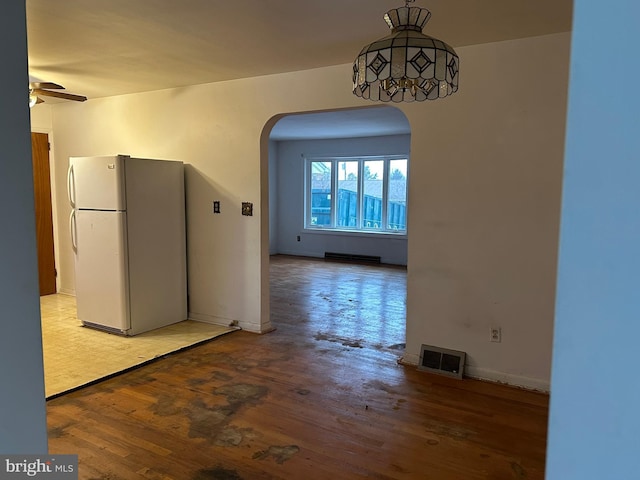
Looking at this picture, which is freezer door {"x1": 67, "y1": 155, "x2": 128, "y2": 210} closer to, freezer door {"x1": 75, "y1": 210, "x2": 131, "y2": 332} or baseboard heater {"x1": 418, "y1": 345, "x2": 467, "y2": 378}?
freezer door {"x1": 75, "y1": 210, "x2": 131, "y2": 332}

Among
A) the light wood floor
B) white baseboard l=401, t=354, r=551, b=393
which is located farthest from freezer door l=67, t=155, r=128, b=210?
white baseboard l=401, t=354, r=551, b=393

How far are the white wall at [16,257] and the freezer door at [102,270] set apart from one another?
306 centimetres

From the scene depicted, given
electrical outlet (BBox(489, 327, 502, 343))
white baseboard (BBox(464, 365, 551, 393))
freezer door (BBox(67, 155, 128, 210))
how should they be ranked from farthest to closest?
1. freezer door (BBox(67, 155, 128, 210))
2. electrical outlet (BBox(489, 327, 502, 343))
3. white baseboard (BBox(464, 365, 551, 393))

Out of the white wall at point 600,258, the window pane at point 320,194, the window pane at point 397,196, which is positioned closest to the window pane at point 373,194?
the window pane at point 397,196

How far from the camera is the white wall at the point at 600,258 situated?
391 mm

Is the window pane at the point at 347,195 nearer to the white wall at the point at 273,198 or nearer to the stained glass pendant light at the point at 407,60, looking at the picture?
the white wall at the point at 273,198

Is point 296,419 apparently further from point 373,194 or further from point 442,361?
point 373,194

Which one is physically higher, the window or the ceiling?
the ceiling

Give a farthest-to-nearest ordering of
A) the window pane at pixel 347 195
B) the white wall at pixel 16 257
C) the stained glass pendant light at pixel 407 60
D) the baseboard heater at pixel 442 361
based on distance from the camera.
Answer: the window pane at pixel 347 195 → the baseboard heater at pixel 442 361 → the stained glass pendant light at pixel 407 60 → the white wall at pixel 16 257

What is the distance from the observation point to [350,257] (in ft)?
28.8

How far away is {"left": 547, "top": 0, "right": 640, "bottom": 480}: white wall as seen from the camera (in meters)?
0.39

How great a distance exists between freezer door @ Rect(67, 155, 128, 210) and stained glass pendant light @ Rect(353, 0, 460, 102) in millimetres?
2794

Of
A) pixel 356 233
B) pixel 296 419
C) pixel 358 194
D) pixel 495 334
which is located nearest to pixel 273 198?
pixel 358 194

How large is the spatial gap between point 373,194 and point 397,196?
511mm
